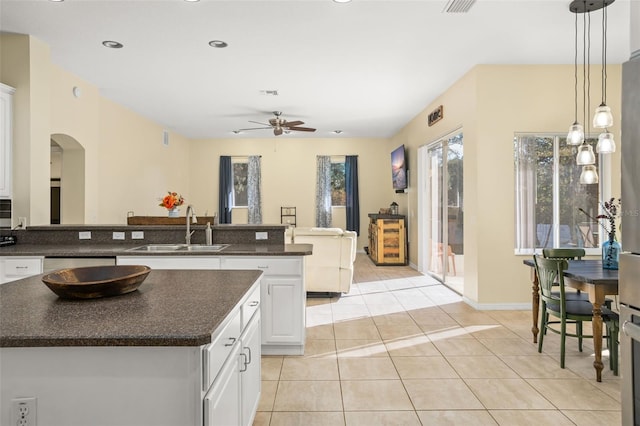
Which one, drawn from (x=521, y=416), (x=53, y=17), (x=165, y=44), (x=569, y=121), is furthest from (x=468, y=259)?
(x=53, y=17)

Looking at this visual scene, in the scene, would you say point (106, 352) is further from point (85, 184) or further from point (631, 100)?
point (85, 184)

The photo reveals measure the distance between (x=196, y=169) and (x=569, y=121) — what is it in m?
8.07

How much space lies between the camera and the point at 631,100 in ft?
3.87

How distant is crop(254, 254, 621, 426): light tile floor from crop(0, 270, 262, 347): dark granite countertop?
107cm

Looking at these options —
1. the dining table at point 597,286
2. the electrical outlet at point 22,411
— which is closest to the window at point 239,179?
the dining table at point 597,286

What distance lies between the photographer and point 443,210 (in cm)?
627

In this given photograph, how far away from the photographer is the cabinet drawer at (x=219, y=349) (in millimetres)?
1242

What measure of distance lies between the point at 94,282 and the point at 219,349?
0.63 meters

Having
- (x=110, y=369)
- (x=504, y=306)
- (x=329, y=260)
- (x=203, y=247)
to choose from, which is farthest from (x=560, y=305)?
(x=110, y=369)

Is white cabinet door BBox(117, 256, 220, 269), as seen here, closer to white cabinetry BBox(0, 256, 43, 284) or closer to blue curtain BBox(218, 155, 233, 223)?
white cabinetry BBox(0, 256, 43, 284)

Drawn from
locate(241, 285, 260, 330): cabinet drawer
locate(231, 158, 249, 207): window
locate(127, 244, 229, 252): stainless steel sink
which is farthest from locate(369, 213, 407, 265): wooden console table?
locate(241, 285, 260, 330): cabinet drawer

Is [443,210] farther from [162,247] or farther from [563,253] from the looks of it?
[162,247]

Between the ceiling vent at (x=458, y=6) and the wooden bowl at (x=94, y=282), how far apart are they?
3016 millimetres

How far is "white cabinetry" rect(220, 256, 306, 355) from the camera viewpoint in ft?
10.8
